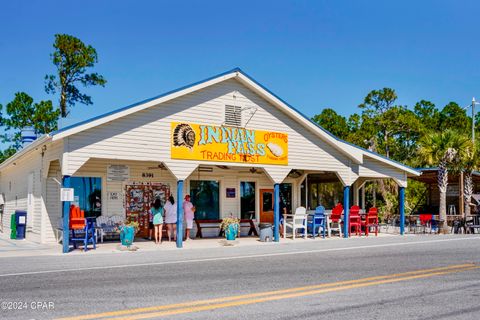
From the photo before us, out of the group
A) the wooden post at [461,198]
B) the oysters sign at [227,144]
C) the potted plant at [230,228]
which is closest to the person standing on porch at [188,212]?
the potted plant at [230,228]

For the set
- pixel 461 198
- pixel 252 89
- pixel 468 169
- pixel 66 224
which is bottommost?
pixel 66 224

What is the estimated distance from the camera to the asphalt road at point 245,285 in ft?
23.7

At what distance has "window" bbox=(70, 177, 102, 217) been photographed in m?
18.6

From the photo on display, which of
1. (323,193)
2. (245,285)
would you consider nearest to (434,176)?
(323,193)

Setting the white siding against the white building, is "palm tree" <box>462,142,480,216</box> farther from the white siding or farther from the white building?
the white siding

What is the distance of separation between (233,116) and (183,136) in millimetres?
2191

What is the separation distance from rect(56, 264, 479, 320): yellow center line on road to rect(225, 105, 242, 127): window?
31.0 feet

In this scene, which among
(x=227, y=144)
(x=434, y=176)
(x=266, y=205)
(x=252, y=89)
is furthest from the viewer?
(x=434, y=176)

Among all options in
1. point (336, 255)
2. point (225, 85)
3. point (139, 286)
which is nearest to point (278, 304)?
point (139, 286)

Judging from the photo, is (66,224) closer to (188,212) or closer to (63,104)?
(188,212)

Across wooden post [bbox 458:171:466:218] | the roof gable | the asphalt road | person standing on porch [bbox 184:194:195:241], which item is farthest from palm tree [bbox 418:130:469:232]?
person standing on porch [bbox 184:194:195:241]

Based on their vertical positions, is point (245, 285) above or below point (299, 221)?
below

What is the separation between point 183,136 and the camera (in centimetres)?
1761

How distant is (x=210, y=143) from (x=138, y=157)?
8.78ft
